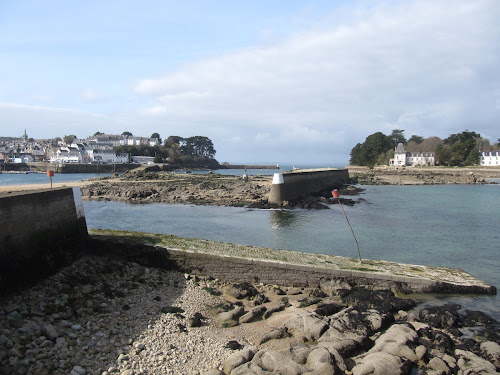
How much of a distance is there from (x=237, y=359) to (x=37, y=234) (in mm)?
6417

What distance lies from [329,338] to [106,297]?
5.13 metres

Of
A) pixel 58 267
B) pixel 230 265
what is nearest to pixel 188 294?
pixel 230 265

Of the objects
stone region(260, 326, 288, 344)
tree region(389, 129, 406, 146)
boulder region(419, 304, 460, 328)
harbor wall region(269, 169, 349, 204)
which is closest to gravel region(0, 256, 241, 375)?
stone region(260, 326, 288, 344)

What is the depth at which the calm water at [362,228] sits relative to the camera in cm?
1513

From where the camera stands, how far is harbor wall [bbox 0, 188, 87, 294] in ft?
27.9

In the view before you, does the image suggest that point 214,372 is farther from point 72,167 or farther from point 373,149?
point 373,149

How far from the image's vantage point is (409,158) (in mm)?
98500

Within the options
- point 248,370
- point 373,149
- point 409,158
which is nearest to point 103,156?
point 373,149

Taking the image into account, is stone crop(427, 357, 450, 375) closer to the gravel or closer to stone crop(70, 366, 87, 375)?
the gravel

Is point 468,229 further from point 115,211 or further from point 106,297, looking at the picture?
point 115,211

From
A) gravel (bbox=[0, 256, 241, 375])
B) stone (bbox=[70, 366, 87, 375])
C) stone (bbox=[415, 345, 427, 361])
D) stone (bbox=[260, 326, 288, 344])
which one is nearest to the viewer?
stone (bbox=[70, 366, 87, 375])

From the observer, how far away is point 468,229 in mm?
21656

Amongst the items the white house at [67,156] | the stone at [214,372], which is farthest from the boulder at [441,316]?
the white house at [67,156]

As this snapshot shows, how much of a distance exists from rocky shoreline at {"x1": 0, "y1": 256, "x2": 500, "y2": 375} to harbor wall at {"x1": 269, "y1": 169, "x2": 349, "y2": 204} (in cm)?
1999
